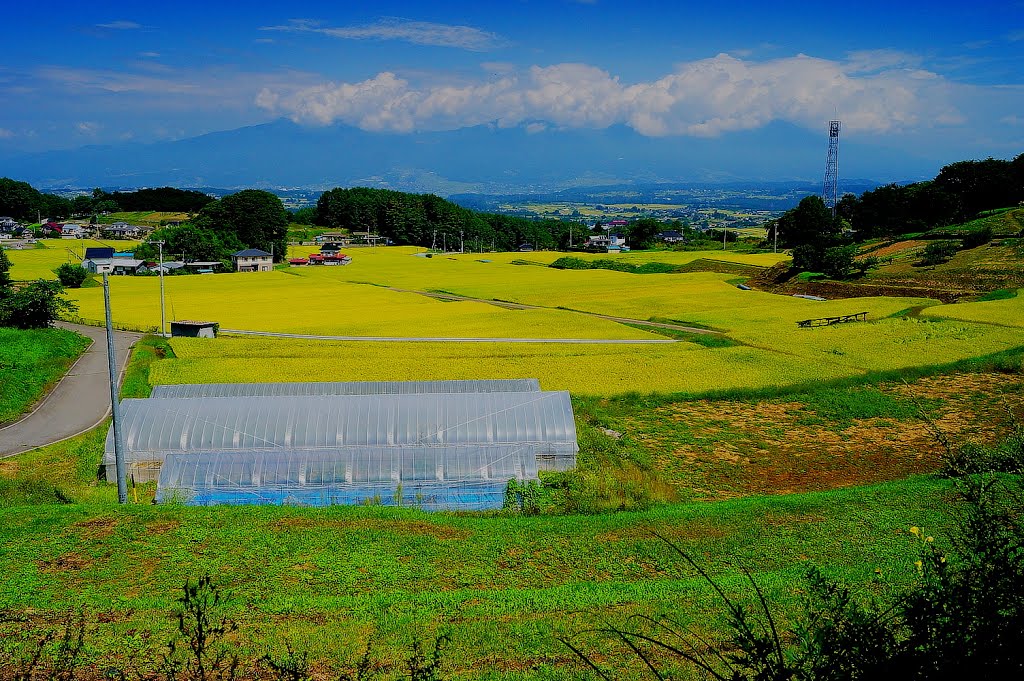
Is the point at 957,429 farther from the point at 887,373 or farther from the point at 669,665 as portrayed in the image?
the point at 669,665

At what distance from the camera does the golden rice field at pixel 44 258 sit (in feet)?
205

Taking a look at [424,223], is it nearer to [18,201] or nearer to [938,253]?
[18,201]

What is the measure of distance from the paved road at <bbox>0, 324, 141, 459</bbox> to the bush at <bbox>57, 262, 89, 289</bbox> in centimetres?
3317

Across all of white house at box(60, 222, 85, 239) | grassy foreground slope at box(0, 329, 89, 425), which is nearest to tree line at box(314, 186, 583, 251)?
white house at box(60, 222, 85, 239)

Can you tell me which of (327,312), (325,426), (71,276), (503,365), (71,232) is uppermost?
(71,232)

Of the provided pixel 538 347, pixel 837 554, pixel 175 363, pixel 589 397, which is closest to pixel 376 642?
pixel 837 554

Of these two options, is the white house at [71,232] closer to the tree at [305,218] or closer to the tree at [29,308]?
the tree at [305,218]

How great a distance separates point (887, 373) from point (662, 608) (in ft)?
68.6

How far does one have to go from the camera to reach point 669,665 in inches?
344

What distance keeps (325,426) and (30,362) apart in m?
17.8

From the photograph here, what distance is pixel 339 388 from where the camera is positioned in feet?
76.9

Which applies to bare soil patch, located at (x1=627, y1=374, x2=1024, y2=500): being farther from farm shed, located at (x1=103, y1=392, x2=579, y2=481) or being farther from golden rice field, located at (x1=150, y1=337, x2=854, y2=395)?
farm shed, located at (x1=103, y1=392, x2=579, y2=481)

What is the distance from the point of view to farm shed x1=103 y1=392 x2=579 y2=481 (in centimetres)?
1797

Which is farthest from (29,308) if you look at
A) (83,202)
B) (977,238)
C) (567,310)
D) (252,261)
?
A: (83,202)
